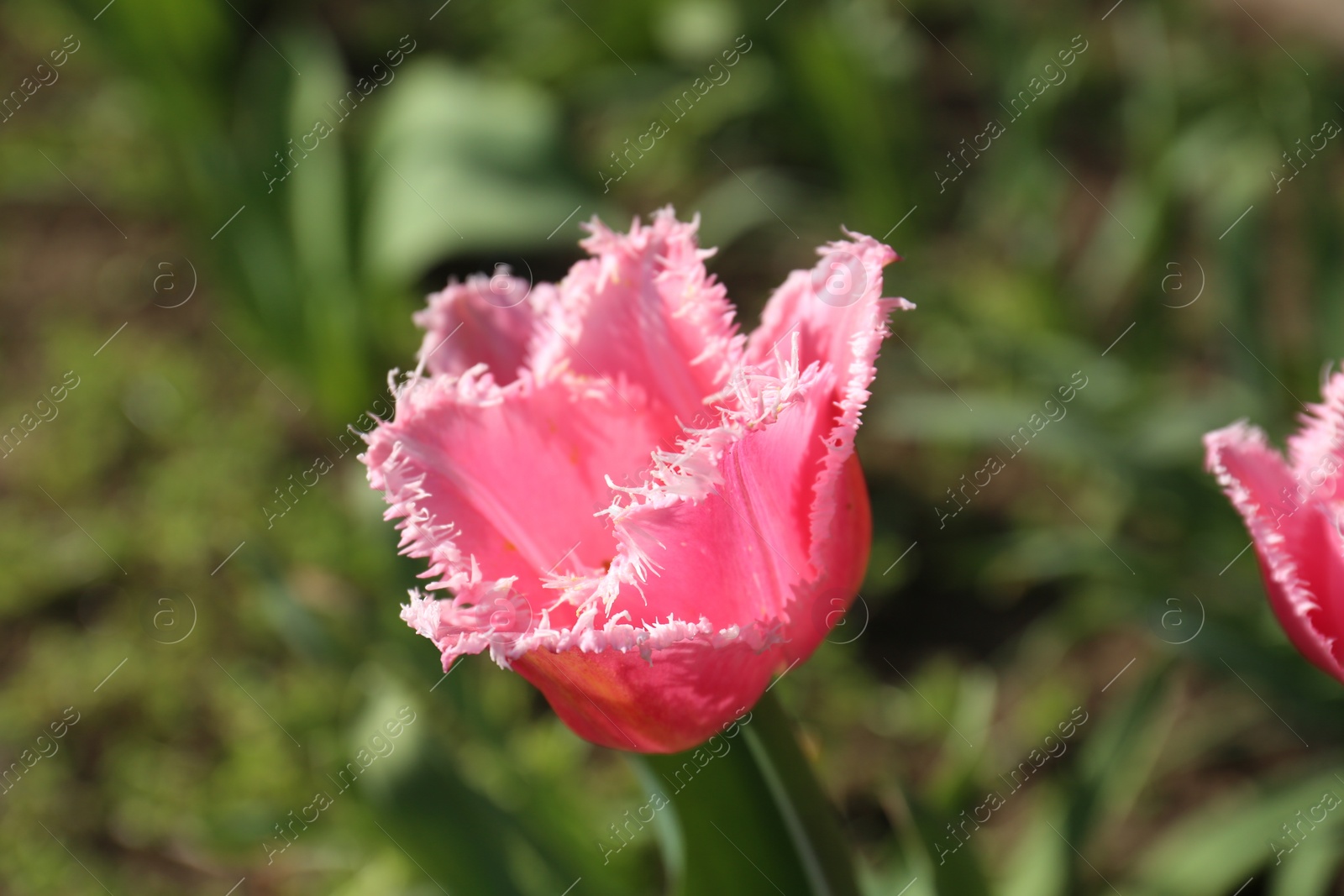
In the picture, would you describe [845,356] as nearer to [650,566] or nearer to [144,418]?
[650,566]

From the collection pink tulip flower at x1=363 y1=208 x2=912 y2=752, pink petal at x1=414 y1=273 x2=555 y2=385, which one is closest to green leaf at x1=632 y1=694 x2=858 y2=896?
pink tulip flower at x1=363 y1=208 x2=912 y2=752

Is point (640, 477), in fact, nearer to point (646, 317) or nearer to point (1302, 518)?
point (646, 317)

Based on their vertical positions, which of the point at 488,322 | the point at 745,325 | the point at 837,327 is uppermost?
the point at 745,325

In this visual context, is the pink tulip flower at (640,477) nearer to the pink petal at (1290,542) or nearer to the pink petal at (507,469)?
the pink petal at (507,469)

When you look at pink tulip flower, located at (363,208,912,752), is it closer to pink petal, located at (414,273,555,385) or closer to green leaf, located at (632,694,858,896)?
pink petal, located at (414,273,555,385)

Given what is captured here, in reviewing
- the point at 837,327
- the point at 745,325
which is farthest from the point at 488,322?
the point at 745,325

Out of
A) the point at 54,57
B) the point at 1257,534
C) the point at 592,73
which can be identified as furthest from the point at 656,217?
the point at 54,57

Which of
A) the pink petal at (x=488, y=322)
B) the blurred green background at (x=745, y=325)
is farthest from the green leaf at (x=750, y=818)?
the pink petal at (x=488, y=322)
